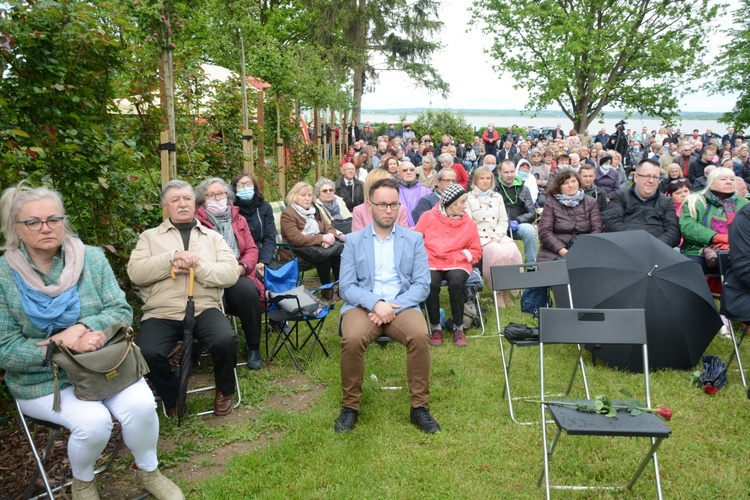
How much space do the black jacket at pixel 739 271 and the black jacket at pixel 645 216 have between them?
1407 millimetres

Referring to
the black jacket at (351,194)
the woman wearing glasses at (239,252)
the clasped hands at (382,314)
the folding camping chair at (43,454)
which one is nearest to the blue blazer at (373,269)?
the clasped hands at (382,314)

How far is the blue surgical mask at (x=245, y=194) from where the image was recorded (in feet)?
19.2

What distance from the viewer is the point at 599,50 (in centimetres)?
2567

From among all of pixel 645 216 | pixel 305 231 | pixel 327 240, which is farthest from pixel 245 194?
pixel 645 216

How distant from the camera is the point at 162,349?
3.86 m

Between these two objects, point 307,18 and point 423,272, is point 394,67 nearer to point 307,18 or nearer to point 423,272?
point 307,18

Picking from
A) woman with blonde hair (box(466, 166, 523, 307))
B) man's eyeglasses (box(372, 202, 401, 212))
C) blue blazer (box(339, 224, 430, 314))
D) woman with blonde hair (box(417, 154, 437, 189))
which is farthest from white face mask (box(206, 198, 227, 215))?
woman with blonde hair (box(417, 154, 437, 189))

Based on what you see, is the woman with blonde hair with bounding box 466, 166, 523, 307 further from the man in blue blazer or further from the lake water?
the lake water

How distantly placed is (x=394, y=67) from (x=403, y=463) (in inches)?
1076

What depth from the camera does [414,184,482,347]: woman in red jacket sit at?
5645mm

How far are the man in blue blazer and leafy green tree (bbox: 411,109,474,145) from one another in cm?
2498

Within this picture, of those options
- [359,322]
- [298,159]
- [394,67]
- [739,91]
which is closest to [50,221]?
[359,322]

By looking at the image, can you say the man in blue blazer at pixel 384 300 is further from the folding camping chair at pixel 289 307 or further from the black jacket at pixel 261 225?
the black jacket at pixel 261 225

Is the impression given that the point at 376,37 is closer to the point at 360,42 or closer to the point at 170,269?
the point at 360,42
